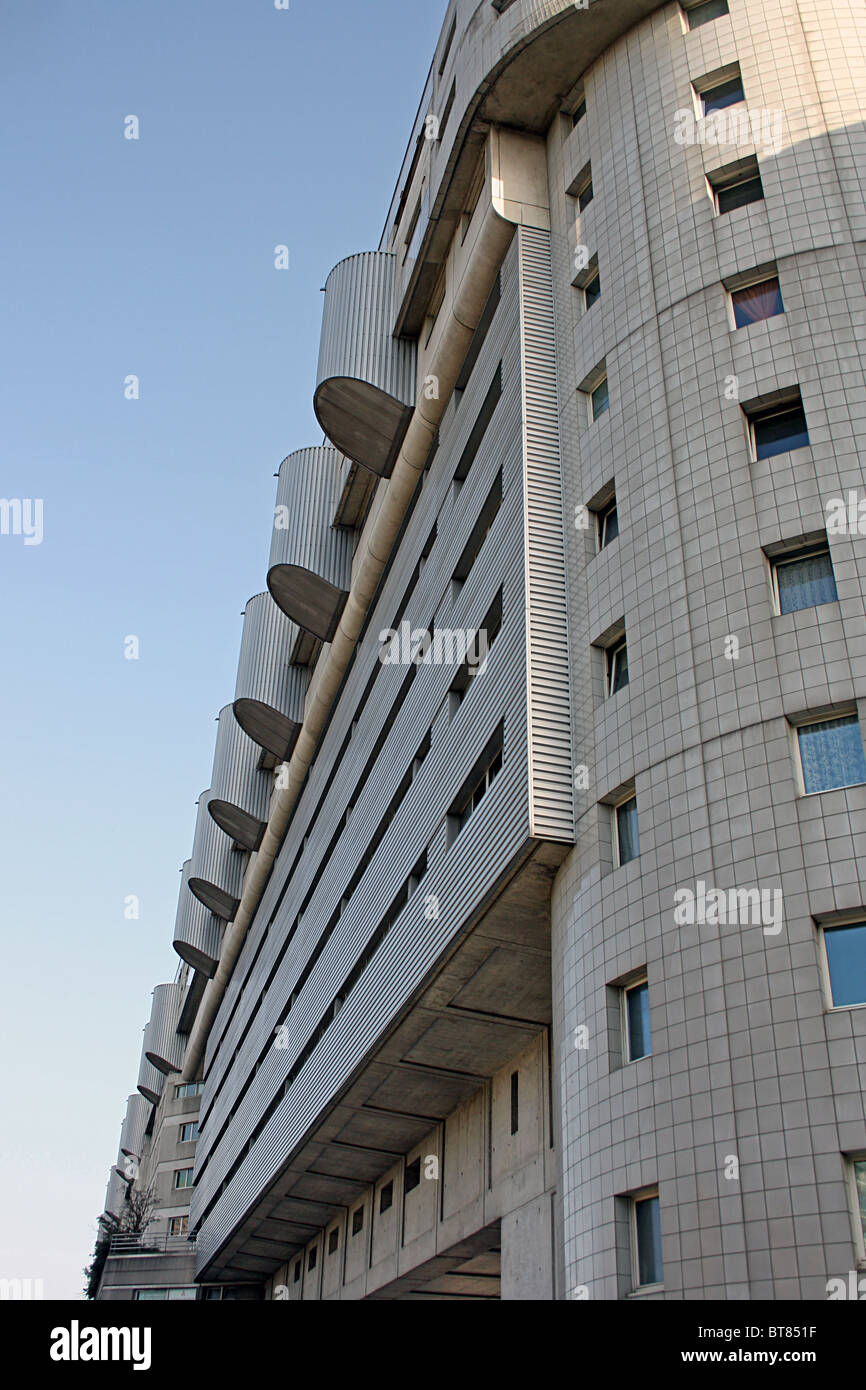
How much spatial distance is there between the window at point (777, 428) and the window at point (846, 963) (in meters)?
7.06

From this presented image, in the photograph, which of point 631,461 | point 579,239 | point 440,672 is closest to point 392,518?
point 440,672

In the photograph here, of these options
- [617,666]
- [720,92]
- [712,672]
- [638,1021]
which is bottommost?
[638,1021]

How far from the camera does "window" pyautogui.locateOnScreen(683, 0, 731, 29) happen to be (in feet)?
75.5

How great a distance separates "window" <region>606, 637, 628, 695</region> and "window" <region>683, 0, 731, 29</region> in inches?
481

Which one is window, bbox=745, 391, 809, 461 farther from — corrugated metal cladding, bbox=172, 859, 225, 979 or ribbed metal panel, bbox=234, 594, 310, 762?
corrugated metal cladding, bbox=172, 859, 225, 979

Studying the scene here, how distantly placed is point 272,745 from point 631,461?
1214 inches

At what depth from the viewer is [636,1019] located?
1627 cm

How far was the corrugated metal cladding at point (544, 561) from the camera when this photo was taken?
1853 cm

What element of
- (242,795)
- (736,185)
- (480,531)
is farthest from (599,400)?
(242,795)

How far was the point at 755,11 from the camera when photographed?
22141mm

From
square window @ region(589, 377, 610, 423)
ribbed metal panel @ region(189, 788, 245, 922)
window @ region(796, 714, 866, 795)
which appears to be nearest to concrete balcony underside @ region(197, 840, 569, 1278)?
window @ region(796, 714, 866, 795)

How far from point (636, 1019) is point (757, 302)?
36.6 feet

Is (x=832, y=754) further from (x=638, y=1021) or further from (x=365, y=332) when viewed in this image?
(x=365, y=332)

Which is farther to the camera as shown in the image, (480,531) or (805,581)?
(480,531)
